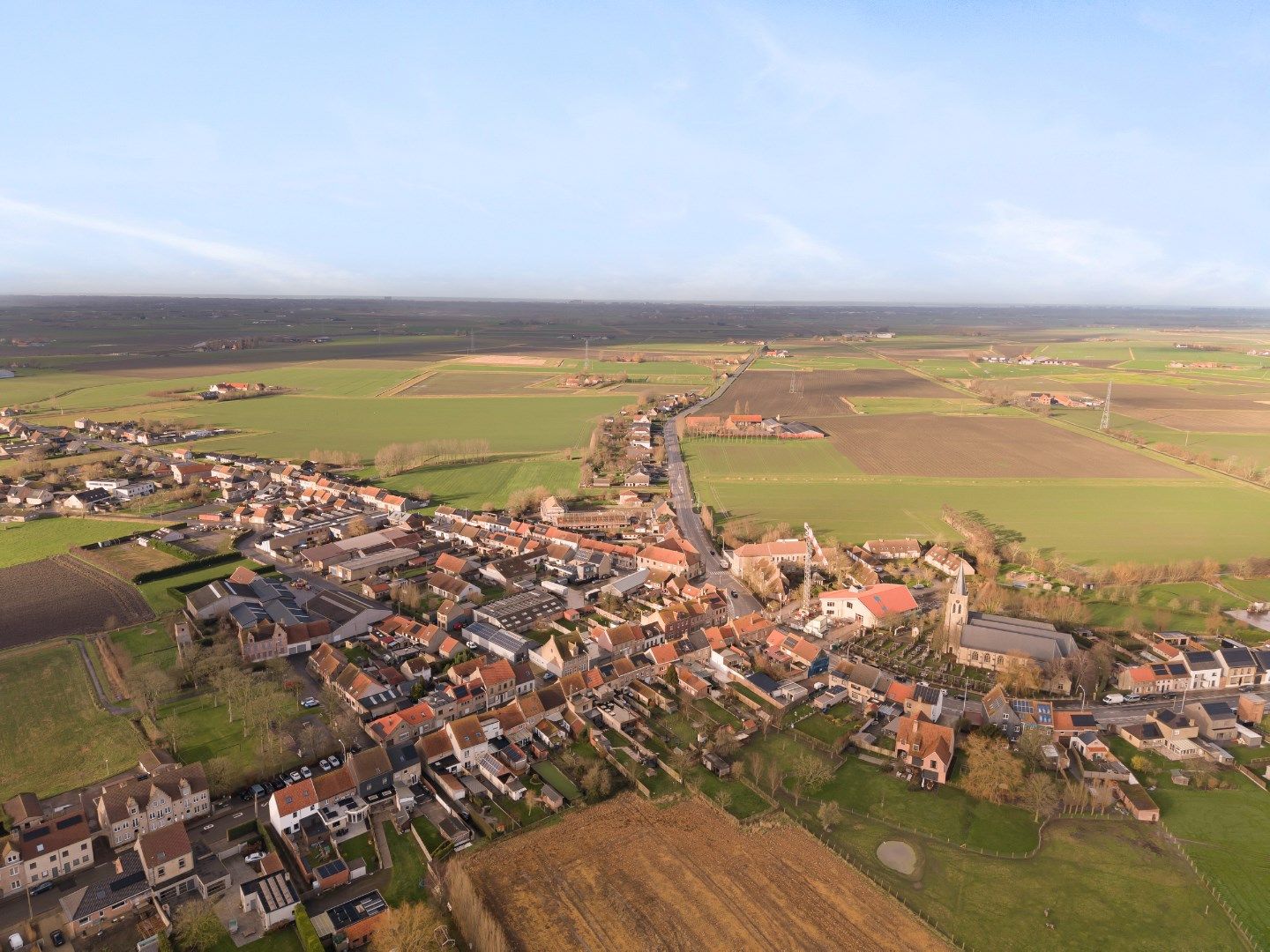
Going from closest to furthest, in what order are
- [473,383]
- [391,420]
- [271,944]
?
[271,944] → [391,420] → [473,383]

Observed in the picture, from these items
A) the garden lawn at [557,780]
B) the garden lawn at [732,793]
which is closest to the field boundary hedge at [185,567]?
the garden lawn at [557,780]

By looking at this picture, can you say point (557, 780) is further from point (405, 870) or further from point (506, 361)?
point (506, 361)

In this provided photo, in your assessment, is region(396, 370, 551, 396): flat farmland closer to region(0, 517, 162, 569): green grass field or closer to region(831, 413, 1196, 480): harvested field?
region(831, 413, 1196, 480): harvested field

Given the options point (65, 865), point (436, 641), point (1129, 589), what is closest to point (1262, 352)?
point (1129, 589)

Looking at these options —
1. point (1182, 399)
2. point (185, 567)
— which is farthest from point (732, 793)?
point (1182, 399)

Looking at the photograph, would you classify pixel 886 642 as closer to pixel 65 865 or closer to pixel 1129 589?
pixel 1129 589
